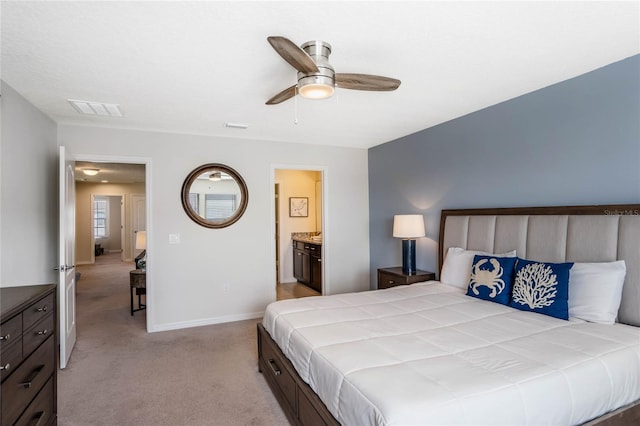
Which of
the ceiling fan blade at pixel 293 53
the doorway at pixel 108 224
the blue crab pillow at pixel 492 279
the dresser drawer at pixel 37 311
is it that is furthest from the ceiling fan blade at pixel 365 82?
the doorway at pixel 108 224

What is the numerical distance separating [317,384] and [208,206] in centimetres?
307

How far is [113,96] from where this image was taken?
2840mm

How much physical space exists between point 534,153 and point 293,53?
7.66 feet

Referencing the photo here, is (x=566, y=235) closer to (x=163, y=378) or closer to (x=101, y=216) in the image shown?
(x=163, y=378)

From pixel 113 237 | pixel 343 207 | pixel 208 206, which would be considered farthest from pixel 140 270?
pixel 113 237

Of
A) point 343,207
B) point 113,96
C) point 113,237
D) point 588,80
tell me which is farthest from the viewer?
point 113,237

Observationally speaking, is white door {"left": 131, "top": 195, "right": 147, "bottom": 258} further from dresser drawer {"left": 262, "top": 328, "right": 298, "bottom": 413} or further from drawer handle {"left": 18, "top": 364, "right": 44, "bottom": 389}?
drawer handle {"left": 18, "top": 364, "right": 44, "bottom": 389}

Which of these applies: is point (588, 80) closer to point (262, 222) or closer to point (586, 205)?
point (586, 205)

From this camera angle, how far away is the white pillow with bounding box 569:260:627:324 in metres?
2.16

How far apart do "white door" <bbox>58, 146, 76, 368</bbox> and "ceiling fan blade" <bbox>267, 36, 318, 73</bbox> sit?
2.53 meters

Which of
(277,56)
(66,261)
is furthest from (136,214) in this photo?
(277,56)

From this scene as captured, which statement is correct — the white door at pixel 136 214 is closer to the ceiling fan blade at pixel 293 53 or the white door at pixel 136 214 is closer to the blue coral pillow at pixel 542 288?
the ceiling fan blade at pixel 293 53

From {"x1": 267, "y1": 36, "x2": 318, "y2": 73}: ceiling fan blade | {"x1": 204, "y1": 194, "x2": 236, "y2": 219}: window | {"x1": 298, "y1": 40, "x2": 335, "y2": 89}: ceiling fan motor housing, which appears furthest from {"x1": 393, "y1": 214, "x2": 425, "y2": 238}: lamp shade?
{"x1": 267, "y1": 36, "x2": 318, "y2": 73}: ceiling fan blade

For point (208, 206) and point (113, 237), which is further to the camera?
point (113, 237)
